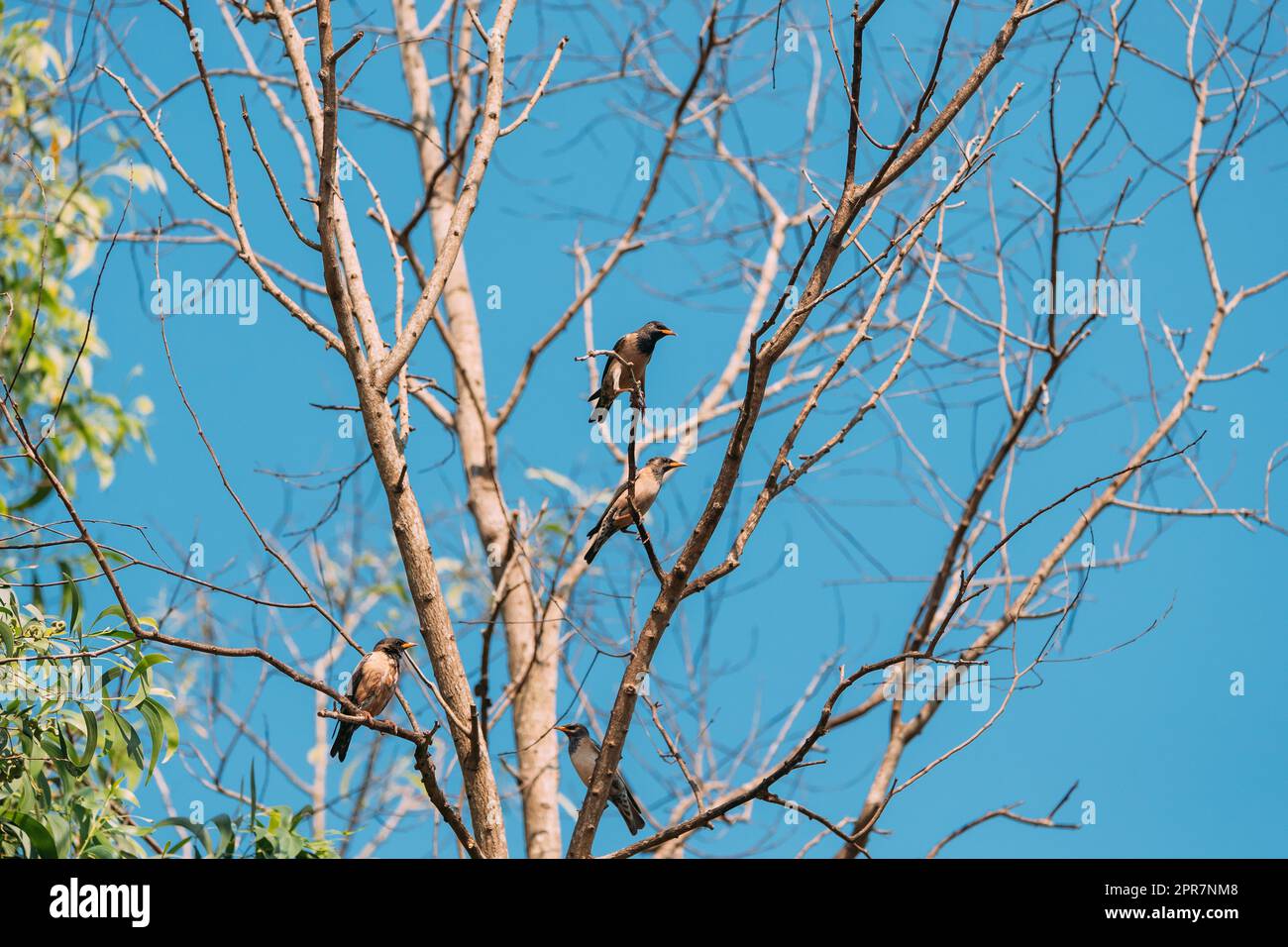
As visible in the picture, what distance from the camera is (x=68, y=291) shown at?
7.47 meters

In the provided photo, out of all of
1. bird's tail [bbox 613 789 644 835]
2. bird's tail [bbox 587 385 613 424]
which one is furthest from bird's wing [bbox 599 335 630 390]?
bird's tail [bbox 613 789 644 835]

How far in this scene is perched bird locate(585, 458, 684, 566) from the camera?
5.22 m

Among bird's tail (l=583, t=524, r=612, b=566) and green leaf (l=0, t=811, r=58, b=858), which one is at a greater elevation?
bird's tail (l=583, t=524, r=612, b=566)

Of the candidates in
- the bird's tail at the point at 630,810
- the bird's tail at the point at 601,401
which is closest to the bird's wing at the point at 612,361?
the bird's tail at the point at 601,401

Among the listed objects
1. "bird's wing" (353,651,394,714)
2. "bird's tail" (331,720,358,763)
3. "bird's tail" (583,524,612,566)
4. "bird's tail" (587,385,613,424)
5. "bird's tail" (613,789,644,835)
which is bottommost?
"bird's tail" (613,789,644,835)

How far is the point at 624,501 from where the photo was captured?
519cm

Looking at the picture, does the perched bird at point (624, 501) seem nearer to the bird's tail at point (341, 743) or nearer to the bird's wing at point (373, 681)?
the bird's wing at point (373, 681)

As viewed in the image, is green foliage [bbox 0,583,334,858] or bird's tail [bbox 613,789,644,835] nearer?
green foliage [bbox 0,583,334,858]

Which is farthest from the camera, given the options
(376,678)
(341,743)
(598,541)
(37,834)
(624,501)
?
(598,541)

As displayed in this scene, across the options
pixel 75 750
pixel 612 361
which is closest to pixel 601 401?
pixel 612 361

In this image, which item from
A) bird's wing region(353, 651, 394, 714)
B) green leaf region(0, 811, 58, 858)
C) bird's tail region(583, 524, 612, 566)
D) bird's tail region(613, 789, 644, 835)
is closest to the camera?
green leaf region(0, 811, 58, 858)

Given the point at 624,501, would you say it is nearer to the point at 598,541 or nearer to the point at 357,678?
the point at 598,541

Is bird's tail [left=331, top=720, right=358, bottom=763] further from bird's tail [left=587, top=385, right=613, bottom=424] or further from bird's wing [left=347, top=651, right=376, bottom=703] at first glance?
bird's tail [left=587, top=385, right=613, bottom=424]

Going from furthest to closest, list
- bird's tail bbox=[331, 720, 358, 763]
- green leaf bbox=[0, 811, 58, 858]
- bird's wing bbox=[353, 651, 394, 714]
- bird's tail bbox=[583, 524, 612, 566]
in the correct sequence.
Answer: bird's tail bbox=[583, 524, 612, 566], bird's wing bbox=[353, 651, 394, 714], bird's tail bbox=[331, 720, 358, 763], green leaf bbox=[0, 811, 58, 858]
